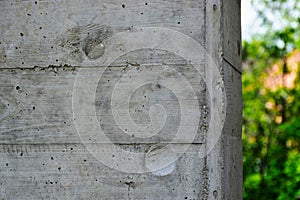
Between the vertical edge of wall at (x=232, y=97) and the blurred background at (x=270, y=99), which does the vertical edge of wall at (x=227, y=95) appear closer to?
the vertical edge of wall at (x=232, y=97)

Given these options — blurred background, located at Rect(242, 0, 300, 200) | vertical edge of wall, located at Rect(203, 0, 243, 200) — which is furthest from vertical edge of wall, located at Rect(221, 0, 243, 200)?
blurred background, located at Rect(242, 0, 300, 200)

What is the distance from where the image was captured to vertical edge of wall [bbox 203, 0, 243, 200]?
173 cm

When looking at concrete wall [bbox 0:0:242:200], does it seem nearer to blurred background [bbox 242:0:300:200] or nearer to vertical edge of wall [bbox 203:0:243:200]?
vertical edge of wall [bbox 203:0:243:200]

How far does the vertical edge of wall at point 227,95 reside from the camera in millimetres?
1733

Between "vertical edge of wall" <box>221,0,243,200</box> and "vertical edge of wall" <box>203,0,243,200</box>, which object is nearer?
"vertical edge of wall" <box>203,0,243,200</box>

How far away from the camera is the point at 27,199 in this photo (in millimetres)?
1815

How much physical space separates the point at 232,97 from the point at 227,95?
0.13m

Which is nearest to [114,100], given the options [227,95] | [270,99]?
[227,95]

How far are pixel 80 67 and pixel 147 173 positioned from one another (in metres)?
0.44

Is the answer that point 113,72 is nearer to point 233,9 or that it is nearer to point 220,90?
point 220,90

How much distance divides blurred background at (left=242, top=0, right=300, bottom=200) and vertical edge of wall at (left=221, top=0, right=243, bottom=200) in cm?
301

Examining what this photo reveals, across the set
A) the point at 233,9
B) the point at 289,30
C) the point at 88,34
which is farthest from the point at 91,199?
the point at 289,30

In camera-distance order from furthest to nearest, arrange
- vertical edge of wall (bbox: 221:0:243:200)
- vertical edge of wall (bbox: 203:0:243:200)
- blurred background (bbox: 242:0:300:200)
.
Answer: blurred background (bbox: 242:0:300:200) → vertical edge of wall (bbox: 221:0:243:200) → vertical edge of wall (bbox: 203:0:243:200)

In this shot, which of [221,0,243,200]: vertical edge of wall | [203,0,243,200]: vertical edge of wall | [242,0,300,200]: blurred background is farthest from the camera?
[242,0,300,200]: blurred background
